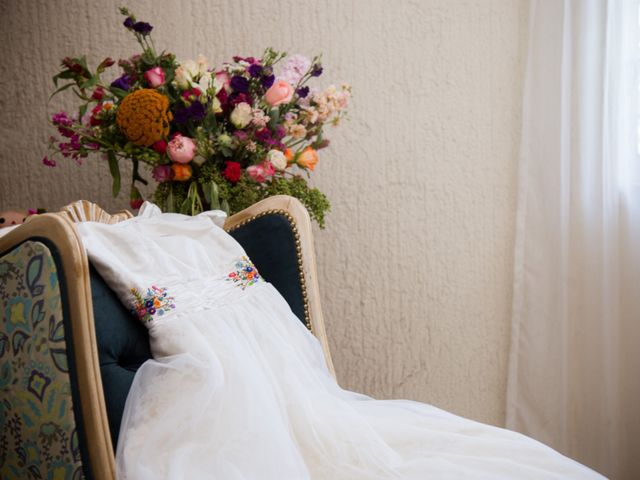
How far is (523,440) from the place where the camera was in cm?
107

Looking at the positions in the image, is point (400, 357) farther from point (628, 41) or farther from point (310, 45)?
point (628, 41)

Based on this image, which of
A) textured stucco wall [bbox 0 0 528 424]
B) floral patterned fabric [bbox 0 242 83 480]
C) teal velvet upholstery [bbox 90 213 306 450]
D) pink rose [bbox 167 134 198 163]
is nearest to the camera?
floral patterned fabric [bbox 0 242 83 480]

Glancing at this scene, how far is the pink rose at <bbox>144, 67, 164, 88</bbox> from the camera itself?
4.65 feet

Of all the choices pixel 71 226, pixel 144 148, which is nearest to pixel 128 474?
pixel 71 226

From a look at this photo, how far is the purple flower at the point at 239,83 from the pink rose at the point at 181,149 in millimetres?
181

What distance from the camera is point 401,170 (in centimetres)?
217

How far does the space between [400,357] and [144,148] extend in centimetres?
126

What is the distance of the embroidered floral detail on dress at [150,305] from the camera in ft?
3.45

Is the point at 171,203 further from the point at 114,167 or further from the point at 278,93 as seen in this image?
the point at 278,93

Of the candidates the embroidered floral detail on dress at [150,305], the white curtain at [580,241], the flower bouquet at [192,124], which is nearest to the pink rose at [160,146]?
the flower bouquet at [192,124]

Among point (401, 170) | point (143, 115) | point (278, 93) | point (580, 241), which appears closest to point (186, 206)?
point (143, 115)

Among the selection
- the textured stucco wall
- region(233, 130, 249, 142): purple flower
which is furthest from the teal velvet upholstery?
the textured stucco wall

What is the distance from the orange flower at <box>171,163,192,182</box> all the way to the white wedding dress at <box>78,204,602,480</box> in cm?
20

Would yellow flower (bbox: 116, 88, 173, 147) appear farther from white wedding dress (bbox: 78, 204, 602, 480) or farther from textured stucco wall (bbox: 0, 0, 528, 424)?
textured stucco wall (bbox: 0, 0, 528, 424)
